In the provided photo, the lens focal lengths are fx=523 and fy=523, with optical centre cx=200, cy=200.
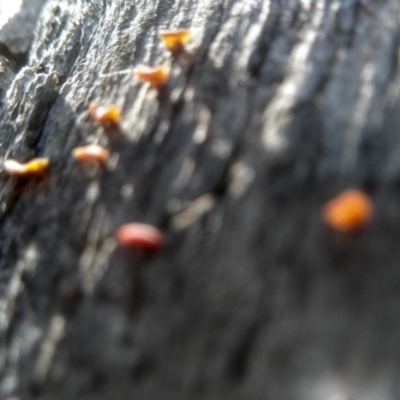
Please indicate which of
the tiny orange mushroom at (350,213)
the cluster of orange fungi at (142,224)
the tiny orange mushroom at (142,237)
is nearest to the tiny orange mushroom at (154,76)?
the cluster of orange fungi at (142,224)

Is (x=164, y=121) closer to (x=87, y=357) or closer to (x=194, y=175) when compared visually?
(x=194, y=175)

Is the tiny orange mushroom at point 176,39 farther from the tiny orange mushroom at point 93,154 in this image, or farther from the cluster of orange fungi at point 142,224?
the tiny orange mushroom at point 93,154

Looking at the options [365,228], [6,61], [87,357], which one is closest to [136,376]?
[87,357]

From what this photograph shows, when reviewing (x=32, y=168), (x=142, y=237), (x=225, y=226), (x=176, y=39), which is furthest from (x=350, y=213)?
(x=32, y=168)

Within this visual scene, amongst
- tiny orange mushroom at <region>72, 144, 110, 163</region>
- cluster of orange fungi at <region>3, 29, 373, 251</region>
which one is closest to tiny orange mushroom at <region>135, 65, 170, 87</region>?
cluster of orange fungi at <region>3, 29, 373, 251</region>

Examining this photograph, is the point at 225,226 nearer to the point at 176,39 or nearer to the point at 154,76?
the point at 154,76

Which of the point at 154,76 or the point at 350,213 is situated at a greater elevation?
the point at 154,76

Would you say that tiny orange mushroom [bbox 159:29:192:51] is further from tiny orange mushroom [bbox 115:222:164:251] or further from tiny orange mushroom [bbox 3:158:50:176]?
tiny orange mushroom [bbox 115:222:164:251]

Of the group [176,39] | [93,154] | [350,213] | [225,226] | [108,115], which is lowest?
[350,213]
